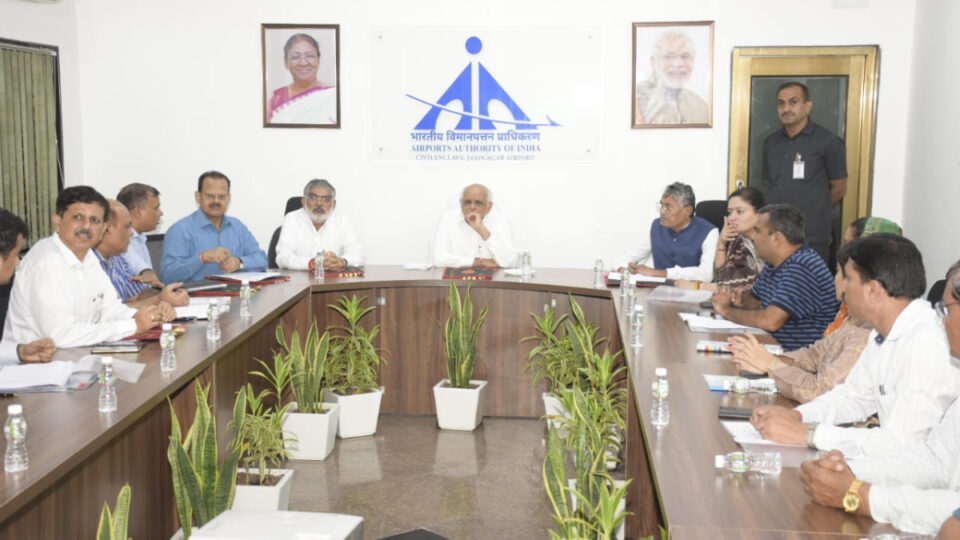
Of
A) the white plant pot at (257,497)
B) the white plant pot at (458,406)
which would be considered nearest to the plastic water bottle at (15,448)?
the white plant pot at (257,497)

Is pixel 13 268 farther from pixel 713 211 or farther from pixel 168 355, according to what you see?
pixel 713 211

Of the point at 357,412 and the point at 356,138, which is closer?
the point at 357,412

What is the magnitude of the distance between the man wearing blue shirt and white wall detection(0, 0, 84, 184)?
5.71ft

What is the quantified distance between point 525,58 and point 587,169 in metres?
0.93

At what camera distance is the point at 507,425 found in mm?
5207

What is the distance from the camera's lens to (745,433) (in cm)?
237

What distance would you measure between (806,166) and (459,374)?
9.81 feet

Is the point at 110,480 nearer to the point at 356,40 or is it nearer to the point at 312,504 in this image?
the point at 312,504

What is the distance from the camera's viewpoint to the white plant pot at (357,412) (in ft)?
16.0

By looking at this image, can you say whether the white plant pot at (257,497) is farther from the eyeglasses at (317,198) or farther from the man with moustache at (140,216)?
the eyeglasses at (317,198)

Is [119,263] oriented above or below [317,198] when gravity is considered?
below

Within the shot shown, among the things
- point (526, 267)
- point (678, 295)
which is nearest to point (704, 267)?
point (678, 295)

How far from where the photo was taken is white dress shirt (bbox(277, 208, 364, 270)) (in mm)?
5852

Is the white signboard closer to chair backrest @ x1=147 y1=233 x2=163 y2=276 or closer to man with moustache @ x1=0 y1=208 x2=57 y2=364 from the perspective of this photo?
chair backrest @ x1=147 y1=233 x2=163 y2=276
